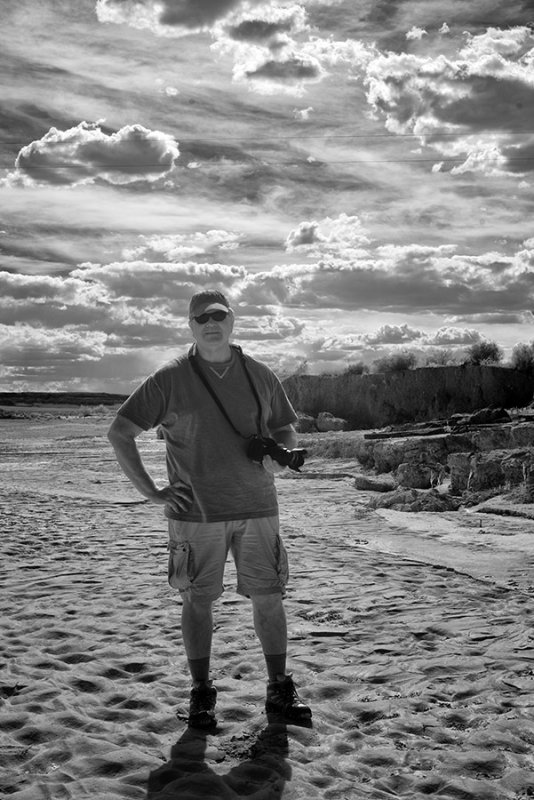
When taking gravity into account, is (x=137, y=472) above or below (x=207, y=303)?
below

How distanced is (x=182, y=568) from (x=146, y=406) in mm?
781

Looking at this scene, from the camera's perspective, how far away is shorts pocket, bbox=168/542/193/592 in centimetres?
374

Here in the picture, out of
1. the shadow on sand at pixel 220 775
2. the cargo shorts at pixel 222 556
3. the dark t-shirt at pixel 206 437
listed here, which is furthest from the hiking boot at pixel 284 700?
the dark t-shirt at pixel 206 437

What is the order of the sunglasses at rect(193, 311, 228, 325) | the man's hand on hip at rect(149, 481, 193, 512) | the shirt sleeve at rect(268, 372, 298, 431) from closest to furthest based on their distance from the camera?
1. the man's hand on hip at rect(149, 481, 193, 512)
2. the sunglasses at rect(193, 311, 228, 325)
3. the shirt sleeve at rect(268, 372, 298, 431)

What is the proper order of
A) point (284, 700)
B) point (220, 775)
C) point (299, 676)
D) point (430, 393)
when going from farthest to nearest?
1. point (430, 393)
2. point (299, 676)
3. point (284, 700)
4. point (220, 775)

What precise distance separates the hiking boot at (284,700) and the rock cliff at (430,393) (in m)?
34.9

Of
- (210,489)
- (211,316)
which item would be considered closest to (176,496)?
(210,489)

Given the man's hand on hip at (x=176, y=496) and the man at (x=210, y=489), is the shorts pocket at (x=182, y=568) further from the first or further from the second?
the man's hand on hip at (x=176, y=496)

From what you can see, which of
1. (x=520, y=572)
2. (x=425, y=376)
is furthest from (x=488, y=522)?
(x=425, y=376)

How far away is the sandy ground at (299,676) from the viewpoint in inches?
131

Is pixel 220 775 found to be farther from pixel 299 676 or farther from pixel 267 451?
pixel 267 451

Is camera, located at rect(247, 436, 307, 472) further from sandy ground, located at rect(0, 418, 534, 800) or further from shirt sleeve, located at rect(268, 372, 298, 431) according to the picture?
sandy ground, located at rect(0, 418, 534, 800)

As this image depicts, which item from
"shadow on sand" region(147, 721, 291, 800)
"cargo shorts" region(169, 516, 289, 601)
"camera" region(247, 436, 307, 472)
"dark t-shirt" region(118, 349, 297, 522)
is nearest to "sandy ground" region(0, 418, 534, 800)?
"shadow on sand" region(147, 721, 291, 800)

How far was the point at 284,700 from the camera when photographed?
152 inches
